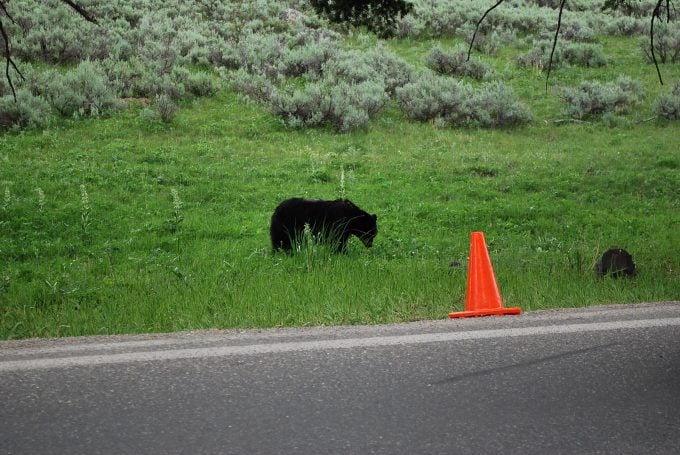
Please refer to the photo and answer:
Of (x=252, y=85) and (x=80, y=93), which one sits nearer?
(x=80, y=93)

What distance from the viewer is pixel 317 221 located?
955 centimetres

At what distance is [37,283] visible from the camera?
8.26 meters

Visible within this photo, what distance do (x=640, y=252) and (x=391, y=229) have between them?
318 centimetres

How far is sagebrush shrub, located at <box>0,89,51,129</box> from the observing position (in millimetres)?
15088

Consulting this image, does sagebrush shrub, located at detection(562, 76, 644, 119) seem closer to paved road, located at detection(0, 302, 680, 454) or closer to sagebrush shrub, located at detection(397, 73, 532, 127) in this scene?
sagebrush shrub, located at detection(397, 73, 532, 127)

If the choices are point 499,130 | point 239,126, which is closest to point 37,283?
point 239,126

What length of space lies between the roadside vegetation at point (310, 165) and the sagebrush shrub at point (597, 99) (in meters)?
0.05

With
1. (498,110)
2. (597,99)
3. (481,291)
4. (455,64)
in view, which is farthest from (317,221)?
(455,64)

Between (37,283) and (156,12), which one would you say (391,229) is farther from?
(156,12)

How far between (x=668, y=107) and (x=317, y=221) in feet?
39.0

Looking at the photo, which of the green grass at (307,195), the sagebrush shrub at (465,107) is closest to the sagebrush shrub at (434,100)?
the sagebrush shrub at (465,107)

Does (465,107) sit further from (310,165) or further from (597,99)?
(310,165)

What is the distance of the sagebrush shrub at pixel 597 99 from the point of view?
60.7ft

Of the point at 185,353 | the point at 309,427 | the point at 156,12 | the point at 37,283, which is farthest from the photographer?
the point at 156,12
